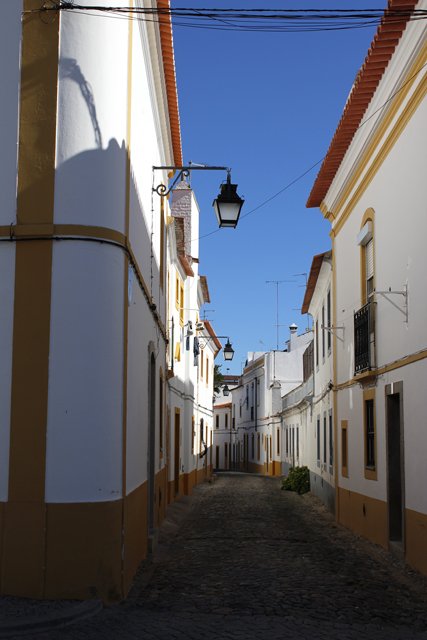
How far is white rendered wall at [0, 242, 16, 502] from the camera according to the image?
6.48m

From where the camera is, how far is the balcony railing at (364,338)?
1127cm

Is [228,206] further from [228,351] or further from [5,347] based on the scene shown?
[228,351]

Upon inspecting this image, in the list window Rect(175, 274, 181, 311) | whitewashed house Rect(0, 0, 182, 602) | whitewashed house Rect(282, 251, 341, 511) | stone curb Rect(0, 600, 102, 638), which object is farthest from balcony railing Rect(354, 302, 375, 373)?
window Rect(175, 274, 181, 311)

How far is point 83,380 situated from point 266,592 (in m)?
3.11

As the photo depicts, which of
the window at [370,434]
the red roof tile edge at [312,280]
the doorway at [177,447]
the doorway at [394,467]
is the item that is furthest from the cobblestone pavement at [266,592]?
the red roof tile edge at [312,280]

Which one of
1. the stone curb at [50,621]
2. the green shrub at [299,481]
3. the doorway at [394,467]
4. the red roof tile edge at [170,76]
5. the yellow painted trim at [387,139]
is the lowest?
the green shrub at [299,481]

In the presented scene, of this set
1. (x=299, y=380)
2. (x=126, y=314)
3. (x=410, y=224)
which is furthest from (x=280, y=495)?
(x=299, y=380)

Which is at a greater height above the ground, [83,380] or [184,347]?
[184,347]

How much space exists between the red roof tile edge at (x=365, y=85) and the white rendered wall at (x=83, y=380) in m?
4.03

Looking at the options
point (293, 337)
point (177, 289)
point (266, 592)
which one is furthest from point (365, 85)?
point (293, 337)

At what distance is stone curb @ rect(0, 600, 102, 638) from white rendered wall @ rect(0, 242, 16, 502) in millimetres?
1227

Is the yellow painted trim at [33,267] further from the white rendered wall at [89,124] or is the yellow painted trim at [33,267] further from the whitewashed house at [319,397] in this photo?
the whitewashed house at [319,397]

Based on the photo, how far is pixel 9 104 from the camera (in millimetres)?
7020

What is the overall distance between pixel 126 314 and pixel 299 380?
3479 centimetres
